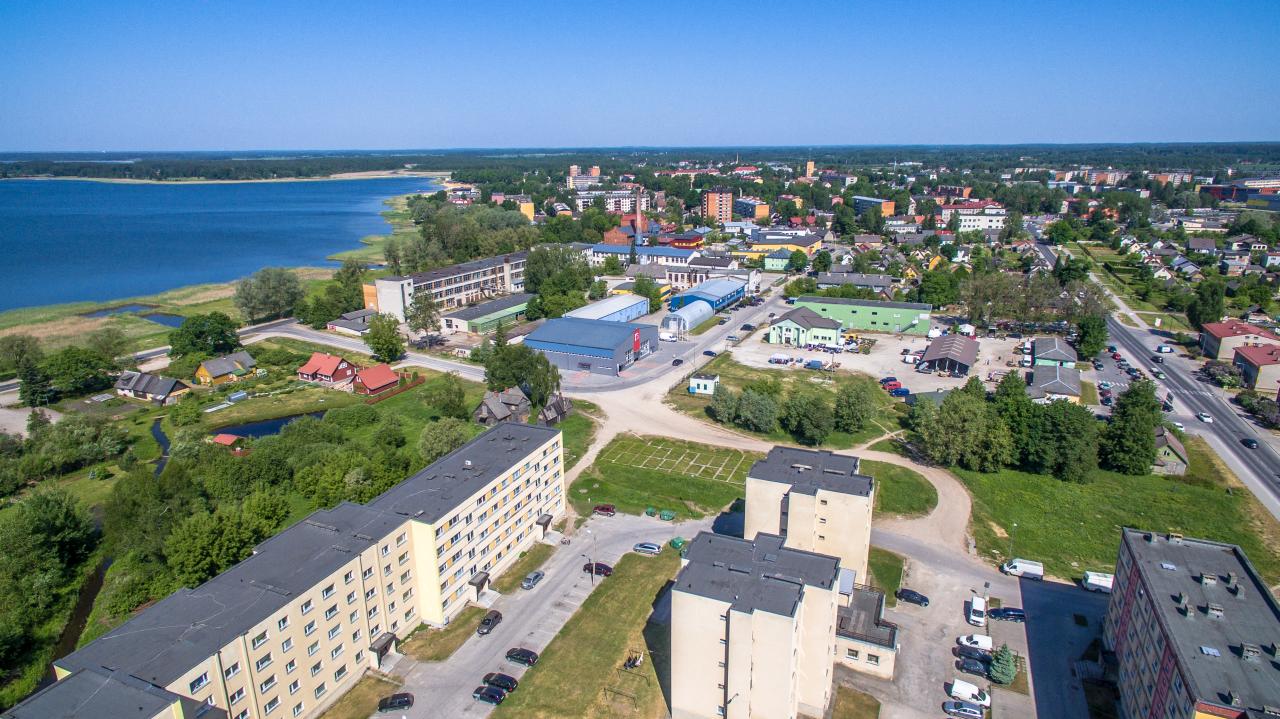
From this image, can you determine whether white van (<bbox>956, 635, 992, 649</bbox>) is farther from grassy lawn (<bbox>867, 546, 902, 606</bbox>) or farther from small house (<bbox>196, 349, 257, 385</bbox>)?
small house (<bbox>196, 349, 257, 385</bbox>)

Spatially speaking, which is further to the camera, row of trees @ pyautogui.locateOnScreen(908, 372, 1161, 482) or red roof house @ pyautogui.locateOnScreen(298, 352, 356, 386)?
red roof house @ pyautogui.locateOnScreen(298, 352, 356, 386)

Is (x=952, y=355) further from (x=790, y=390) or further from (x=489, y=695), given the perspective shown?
(x=489, y=695)

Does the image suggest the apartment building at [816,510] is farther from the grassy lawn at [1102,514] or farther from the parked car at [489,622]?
the parked car at [489,622]

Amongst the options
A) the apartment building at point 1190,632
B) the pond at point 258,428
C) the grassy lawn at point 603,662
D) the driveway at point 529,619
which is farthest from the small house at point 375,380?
the apartment building at point 1190,632

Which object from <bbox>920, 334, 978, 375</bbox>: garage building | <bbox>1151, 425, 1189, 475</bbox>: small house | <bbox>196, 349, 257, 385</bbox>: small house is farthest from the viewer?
<bbox>920, 334, 978, 375</bbox>: garage building

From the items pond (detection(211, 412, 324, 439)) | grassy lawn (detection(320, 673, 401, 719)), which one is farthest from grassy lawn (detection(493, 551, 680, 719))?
pond (detection(211, 412, 324, 439))

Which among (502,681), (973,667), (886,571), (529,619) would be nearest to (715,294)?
(886,571)

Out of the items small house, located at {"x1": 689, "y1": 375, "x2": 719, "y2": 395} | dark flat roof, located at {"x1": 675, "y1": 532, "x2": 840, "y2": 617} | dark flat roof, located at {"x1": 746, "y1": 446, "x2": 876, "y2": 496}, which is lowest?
small house, located at {"x1": 689, "y1": 375, "x2": 719, "y2": 395}
